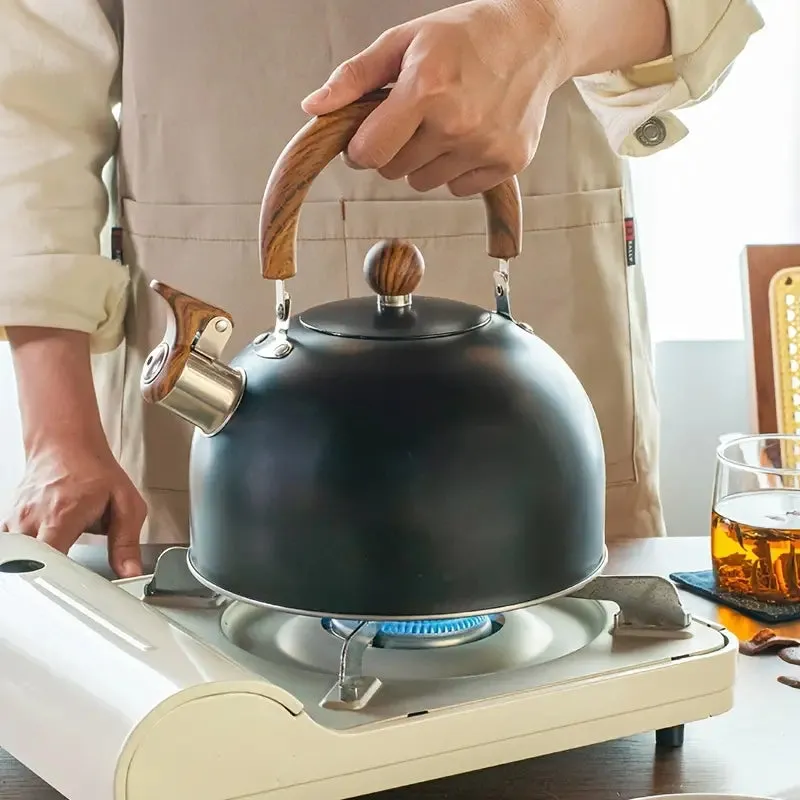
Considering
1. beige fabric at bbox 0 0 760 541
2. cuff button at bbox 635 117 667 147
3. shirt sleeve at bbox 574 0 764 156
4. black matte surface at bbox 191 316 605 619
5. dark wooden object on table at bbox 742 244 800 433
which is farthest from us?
dark wooden object on table at bbox 742 244 800 433

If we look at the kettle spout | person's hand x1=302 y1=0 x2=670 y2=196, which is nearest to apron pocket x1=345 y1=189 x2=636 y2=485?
person's hand x1=302 y1=0 x2=670 y2=196

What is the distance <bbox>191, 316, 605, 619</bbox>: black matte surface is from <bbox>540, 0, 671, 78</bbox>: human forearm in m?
0.31

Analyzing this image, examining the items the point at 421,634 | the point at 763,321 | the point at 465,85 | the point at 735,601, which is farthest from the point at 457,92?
the point at 763,321

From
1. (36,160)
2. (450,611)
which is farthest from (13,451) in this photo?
(450,611)

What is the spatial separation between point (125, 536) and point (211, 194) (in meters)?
0.41

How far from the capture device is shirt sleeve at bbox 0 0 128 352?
4.23 ft

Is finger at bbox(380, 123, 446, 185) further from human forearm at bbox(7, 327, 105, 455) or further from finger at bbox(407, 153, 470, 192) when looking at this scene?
human forearm at bbox(7, 327, 105, 455)

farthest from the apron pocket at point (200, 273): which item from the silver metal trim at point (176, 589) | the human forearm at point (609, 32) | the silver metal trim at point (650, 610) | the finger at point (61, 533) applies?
the silver metal trim at point (650, 610)

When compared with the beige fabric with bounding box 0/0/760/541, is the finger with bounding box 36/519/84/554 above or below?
below

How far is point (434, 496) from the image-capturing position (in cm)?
71

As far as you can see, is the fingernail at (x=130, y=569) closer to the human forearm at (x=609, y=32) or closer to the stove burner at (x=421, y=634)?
the stove burner at (x=421, y=634)

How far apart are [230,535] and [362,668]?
0.12m

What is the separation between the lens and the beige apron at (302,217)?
1.33 meters

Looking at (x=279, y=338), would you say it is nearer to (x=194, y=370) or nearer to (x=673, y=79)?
(x=194, y=370)
